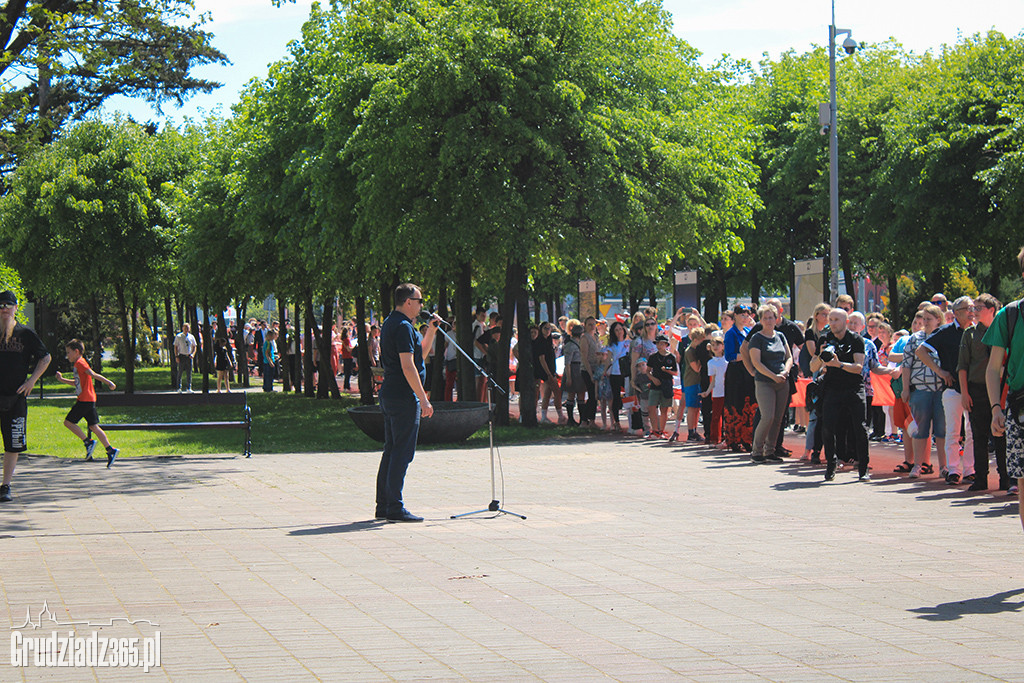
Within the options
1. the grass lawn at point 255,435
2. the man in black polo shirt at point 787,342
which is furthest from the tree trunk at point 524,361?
the man in black polo shirt at point 787,342

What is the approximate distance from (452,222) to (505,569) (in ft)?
38.9

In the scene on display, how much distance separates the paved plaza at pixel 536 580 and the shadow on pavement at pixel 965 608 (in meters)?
0.02

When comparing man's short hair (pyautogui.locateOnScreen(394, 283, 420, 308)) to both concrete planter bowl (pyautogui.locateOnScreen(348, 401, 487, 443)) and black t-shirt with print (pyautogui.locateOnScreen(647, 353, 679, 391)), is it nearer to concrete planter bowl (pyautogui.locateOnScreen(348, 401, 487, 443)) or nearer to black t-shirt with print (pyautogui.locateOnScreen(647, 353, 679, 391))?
concrete planter bowl (pyautogui.locateOnScreen(348, 401, 487, 443))

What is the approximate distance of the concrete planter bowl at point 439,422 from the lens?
15125 millimetres

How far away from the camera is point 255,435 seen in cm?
→ 1981

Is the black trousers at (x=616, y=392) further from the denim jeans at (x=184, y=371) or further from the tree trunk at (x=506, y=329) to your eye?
the denim jeans at (x=184, y=371)

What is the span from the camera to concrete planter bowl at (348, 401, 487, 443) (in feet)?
49.6

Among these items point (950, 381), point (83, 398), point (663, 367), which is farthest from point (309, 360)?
point (950, 381)

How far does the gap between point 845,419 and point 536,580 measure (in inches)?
249

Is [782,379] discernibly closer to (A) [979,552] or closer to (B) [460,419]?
(B) [460,419]

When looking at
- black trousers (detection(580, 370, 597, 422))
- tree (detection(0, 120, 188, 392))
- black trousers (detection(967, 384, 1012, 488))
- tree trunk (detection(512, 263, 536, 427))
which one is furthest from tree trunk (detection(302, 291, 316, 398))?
black trousers (detection(967, 384, 1012, 488))

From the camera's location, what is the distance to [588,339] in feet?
64.1

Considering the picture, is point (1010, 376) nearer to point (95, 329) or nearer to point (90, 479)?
point (90, 479)

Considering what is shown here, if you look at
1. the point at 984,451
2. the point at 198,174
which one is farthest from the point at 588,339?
the point at 198,174
